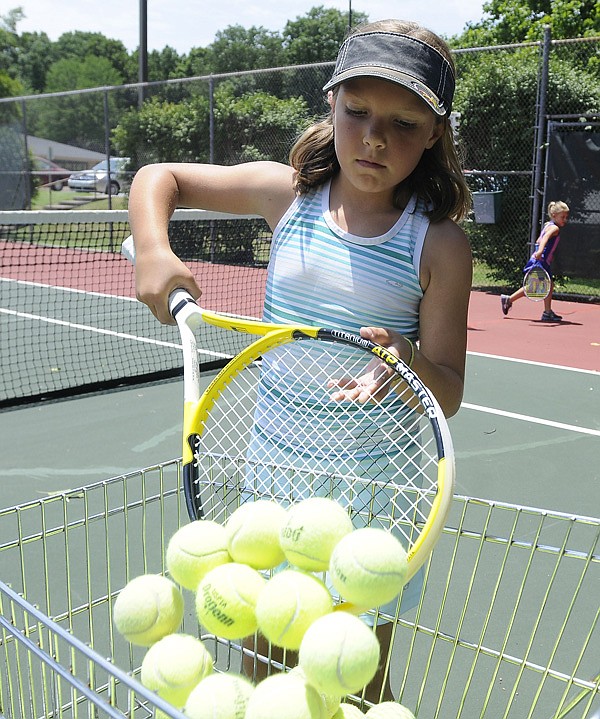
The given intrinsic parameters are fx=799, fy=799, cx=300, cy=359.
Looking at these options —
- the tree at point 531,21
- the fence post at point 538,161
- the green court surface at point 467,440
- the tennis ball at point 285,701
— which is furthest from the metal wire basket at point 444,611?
the tree at point 531,21

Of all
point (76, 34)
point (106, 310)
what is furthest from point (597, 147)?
point (76, 34)

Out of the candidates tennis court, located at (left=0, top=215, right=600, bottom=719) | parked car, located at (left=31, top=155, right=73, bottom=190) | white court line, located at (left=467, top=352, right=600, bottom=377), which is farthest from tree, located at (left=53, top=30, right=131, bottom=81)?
tennis court, located at (left=0, top=215, right=600, bottom=719)

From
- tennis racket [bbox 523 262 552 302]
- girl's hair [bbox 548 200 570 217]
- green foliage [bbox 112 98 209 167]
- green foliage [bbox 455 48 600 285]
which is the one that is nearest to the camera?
tennis racket [bbox 523 262 552 302]

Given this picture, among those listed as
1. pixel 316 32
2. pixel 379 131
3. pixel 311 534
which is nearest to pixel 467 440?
pixel 379 131

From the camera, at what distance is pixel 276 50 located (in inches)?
1999

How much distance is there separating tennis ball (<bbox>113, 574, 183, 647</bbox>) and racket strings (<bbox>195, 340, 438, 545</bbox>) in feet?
1.11

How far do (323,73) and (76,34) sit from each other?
242 ft

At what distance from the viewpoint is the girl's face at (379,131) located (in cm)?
151

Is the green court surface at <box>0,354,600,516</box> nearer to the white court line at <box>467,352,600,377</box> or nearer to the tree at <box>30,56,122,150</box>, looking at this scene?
the white court line at <box>467,352,600,377</box>

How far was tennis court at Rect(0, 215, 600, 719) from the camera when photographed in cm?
148

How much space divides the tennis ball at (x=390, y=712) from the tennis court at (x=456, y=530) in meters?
0.17

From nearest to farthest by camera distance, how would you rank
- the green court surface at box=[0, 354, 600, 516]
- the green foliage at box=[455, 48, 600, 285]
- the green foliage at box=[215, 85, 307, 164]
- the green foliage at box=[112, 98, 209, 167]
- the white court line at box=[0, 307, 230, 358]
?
the green court surface at box=[0, 354, 600, 516], the white court line at box=[0, 307, 230, 358], the green foliage at box=[455, 48, 600, 285], the green foliage at box=[215, 85, 307, 164], the green foliage at box=[112, 98, 209, 167]

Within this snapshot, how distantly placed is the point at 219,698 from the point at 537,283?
8.31 metres

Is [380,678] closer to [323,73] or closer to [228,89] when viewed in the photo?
[323,73]
